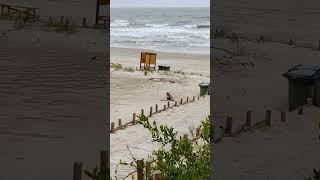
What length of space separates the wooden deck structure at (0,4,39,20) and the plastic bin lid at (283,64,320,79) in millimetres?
1368

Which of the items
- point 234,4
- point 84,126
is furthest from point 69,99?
point 234,4

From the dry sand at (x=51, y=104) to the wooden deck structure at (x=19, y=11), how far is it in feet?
0.20

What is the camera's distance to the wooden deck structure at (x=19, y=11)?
249 centimetres

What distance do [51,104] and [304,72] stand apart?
135 cm

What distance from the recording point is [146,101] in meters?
10.3

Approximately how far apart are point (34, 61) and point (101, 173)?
0.71 m

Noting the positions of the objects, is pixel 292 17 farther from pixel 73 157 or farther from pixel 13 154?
pixel 13 154

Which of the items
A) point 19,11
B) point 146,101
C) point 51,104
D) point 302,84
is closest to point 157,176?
point 51,104

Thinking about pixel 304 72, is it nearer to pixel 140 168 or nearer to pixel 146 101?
pixel 140 168

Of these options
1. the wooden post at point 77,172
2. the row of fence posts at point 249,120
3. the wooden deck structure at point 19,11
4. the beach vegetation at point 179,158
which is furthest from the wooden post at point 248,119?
the wooden deck structure at point 19,11

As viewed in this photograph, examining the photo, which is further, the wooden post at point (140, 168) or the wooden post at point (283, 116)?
the wooden post at point (140, 168)

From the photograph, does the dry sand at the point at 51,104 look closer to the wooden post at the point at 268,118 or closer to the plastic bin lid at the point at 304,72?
the wooden post at the point at 268,118

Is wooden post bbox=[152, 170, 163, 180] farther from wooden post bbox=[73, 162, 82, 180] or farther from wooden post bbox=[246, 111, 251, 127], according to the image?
wooden post bbox=[246, 111, 251, 127]

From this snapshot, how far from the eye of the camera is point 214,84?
2.61m
